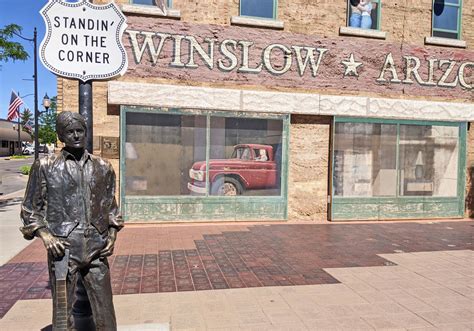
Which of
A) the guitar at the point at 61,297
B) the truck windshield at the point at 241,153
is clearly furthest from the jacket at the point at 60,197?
the truck windshield at the point at 241,153

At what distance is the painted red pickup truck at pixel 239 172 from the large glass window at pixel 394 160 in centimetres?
197

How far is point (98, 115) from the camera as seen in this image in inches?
347

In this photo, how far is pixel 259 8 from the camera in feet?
31.6

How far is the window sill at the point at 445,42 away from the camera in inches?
413

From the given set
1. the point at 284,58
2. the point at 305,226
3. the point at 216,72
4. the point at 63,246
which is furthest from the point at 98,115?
the point at 63,246

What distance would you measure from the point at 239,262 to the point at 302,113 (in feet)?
16.5

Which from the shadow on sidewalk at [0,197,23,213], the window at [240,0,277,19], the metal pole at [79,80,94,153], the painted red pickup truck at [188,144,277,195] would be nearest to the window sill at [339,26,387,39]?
the window at [240,0,277,19]

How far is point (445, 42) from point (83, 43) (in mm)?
10616

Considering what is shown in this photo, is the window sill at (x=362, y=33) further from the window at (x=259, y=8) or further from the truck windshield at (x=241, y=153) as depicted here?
the truck windshield at (x=241, y=153)

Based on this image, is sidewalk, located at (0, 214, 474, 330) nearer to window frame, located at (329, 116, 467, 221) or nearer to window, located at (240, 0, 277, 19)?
window frame, located at (329, 116, 467, 221)

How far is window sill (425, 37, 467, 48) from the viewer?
10.5m

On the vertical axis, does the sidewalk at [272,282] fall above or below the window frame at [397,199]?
below

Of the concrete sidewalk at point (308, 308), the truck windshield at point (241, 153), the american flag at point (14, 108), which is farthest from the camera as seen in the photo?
the american flag at point (14, 108)

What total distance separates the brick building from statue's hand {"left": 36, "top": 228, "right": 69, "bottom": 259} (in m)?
6.39
